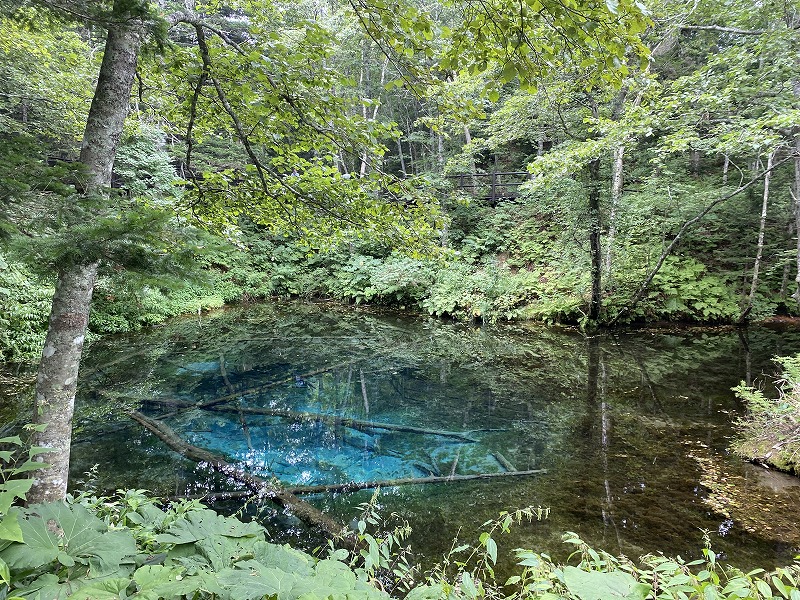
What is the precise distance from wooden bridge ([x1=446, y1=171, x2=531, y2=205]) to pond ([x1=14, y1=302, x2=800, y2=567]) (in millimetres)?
9796

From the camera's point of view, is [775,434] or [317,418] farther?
[317,418]

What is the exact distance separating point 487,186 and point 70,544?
803 inches

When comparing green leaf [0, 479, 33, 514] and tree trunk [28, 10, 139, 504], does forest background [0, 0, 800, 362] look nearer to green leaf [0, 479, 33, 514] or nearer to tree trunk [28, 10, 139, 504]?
tree trunk [28, 10, 139, 504]

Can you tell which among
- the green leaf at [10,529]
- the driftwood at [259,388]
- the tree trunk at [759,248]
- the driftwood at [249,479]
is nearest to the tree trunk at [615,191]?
the tree trunk at [759,248]

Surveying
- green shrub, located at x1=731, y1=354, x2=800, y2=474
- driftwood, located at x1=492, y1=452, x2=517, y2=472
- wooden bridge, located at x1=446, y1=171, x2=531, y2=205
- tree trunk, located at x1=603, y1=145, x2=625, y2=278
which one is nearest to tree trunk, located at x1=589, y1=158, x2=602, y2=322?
tree trunk, located at x1=603, y1=145, x2=625, y2=278

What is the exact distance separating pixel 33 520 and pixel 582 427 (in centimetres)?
652

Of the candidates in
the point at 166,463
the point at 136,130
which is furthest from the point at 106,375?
the point at 136,130

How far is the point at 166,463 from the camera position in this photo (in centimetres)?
520

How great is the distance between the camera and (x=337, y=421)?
6664 millimetres

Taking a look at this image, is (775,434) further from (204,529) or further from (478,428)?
(204,529)

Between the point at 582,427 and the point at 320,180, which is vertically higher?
the point at 320,180

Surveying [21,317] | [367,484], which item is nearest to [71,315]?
[367,484]

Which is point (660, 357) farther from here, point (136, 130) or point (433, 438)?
point (136, 130)

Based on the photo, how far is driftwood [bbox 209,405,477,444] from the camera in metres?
6.32
